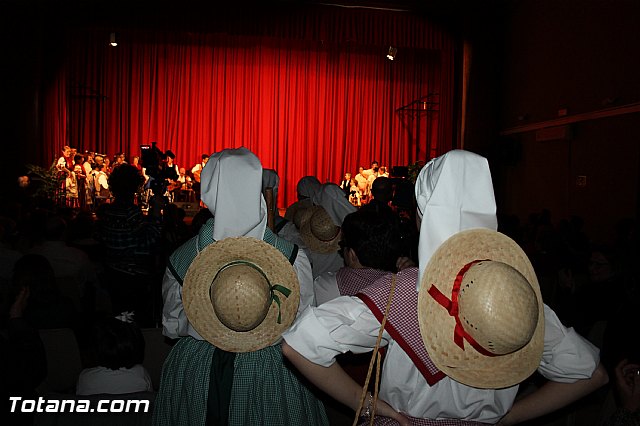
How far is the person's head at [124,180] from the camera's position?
137 inches

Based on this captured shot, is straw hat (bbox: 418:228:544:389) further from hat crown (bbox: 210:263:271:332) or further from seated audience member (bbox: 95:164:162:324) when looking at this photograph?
seated audience member (bbox: 95:164:162:324)

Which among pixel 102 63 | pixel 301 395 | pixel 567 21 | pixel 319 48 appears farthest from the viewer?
pixel 319 48

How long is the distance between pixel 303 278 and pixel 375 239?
1.19 ft

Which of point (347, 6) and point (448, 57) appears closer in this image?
point (347, 6)

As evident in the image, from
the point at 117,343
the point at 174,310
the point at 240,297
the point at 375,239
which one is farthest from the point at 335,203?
the point at 240,297

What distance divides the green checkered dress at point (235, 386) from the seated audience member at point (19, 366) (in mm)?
727

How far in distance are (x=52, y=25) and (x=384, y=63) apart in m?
8.74

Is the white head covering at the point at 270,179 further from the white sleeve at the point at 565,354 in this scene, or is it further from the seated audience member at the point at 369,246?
the white sleeve at the point at 565,354

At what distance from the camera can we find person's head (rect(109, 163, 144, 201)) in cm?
347

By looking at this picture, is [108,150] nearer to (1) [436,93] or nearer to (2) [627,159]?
(1) [436,93]

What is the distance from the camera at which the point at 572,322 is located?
4355 mm

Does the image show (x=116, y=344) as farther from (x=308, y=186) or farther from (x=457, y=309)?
(x=308, y=186)

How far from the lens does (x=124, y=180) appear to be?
3.50 m

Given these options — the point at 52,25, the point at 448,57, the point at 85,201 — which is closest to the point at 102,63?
the point at 52,25
